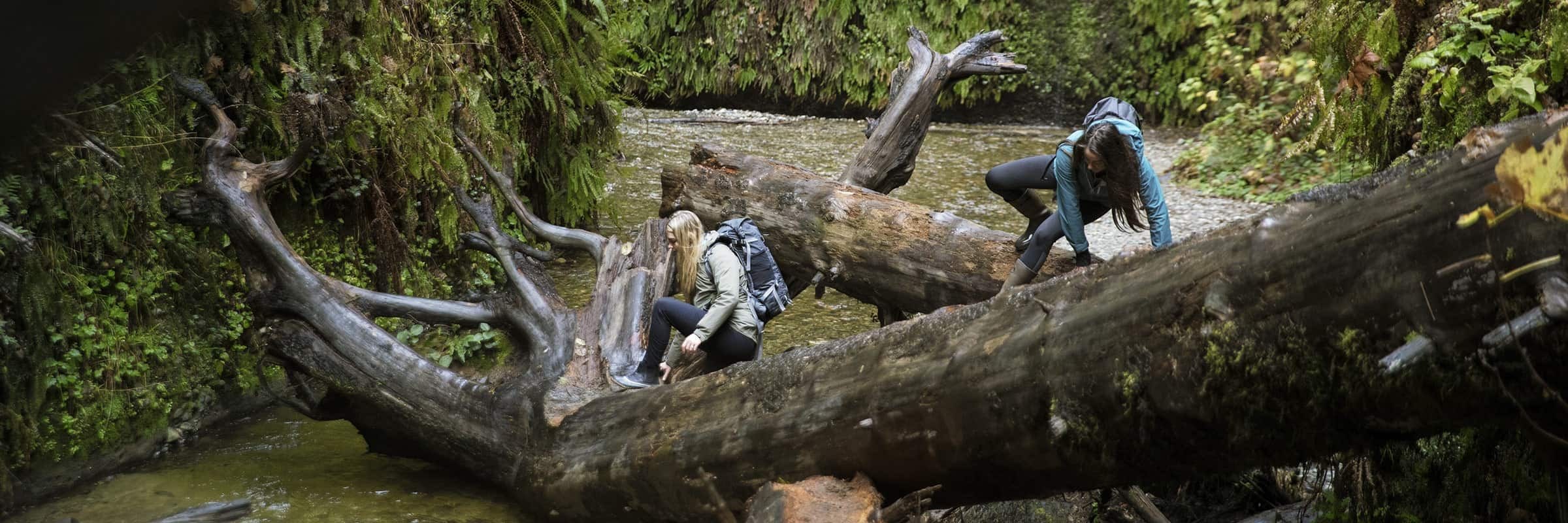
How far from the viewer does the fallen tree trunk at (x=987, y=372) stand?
8.81 feet

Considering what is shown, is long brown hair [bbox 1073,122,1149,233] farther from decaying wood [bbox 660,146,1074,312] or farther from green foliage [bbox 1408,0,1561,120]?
green foliage [bbox 1408,0,1561,120]

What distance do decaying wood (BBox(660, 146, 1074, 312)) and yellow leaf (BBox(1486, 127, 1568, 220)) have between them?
11.1 feet

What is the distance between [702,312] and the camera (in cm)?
595

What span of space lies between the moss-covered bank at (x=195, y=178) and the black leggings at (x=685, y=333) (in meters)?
2.22

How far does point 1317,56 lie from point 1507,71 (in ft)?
7.67

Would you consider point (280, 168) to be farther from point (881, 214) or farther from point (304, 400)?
point (881, 214)

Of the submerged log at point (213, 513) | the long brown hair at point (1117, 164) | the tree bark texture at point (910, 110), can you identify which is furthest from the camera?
the tree bark texture at point (910, 110)

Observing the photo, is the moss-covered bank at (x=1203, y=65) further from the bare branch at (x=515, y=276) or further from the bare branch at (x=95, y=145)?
the bare branch at (x=95, y=145)

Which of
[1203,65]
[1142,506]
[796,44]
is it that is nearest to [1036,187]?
[1142,506]

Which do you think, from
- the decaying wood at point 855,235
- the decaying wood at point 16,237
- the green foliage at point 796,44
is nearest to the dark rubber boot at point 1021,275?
the decaying wood at point 855,235

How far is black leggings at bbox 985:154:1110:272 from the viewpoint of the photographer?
5.63 m

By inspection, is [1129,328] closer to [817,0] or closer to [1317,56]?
[1317,56]

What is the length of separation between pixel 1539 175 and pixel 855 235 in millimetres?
4437

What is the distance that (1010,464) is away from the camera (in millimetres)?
3734
